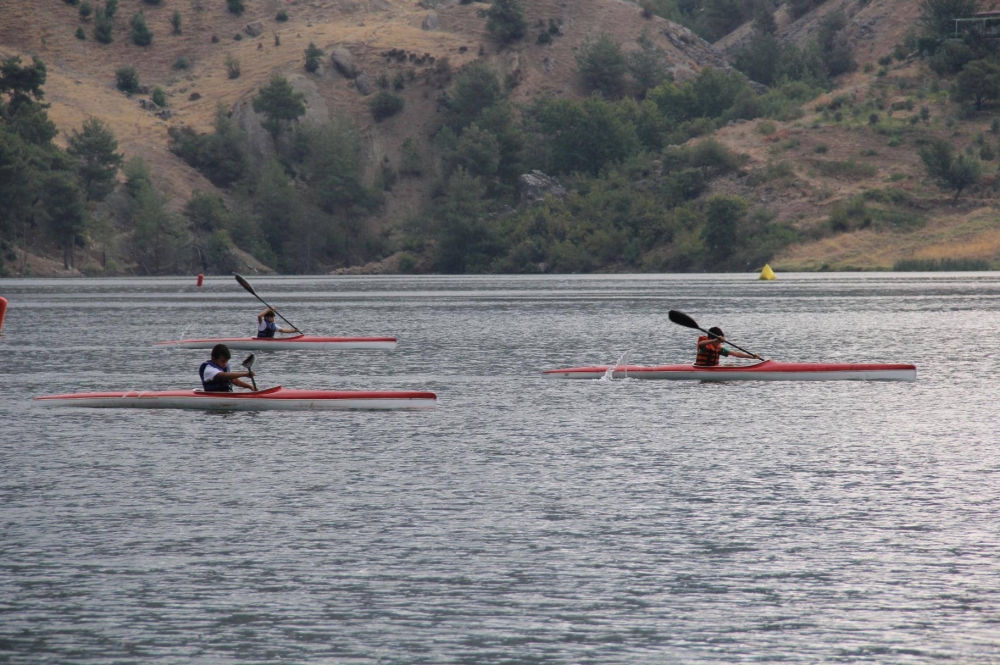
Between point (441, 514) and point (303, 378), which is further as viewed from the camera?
point (303, 378)

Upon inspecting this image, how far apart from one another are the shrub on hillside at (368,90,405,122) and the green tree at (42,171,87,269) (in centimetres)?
5103

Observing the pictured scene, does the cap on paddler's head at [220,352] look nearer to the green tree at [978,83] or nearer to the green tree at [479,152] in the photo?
the green tree at [978,83]

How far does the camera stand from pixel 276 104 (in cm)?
16962

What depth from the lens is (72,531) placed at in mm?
17422

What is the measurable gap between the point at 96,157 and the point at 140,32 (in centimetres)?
5172

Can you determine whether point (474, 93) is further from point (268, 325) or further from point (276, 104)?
point (268, 325)

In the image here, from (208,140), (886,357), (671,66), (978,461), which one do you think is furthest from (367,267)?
(978,461)

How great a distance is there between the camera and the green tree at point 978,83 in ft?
438

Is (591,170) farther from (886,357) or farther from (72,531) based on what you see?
(72,531)

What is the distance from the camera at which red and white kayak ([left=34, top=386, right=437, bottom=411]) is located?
93.4ft

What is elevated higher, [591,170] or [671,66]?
[671,66]

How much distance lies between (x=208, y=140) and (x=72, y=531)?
15286 centimetres

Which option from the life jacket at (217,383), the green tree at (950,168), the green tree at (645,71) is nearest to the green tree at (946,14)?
the green tree at (950,168)

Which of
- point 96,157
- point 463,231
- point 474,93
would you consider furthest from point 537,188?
point 96,157
